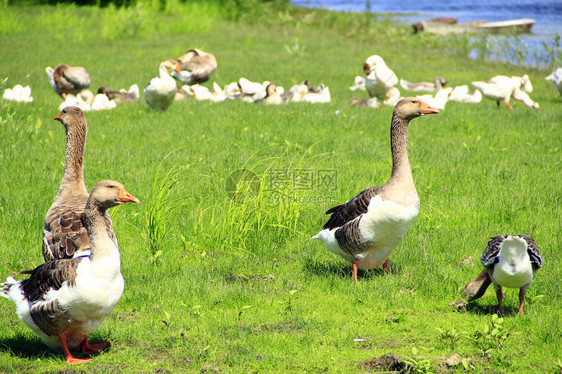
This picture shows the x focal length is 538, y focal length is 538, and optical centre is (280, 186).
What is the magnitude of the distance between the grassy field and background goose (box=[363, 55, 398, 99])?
1.12m

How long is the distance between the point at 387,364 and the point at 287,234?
2.96 metres

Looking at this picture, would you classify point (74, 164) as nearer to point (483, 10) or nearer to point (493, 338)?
point (493, 338)

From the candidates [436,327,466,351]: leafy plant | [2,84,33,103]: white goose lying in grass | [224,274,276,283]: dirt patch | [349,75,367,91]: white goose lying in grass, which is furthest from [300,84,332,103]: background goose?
[436,327,466,351]: leafy plant

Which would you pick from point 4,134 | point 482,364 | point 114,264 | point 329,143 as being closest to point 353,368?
point 482,364

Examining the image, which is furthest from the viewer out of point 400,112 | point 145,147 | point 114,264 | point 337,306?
point 145,147

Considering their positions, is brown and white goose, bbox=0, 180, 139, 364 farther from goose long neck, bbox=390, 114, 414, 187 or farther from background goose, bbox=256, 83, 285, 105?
background goose, bbox=256, 83, 285, 105

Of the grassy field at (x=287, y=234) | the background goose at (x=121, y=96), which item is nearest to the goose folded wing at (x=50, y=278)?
the grassy field at (x=287, y=234)

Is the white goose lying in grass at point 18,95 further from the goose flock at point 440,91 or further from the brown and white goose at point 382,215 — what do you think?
the brown and white goose at point 382,215

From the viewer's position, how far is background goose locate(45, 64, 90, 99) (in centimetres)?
1468

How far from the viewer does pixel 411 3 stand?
196 ft

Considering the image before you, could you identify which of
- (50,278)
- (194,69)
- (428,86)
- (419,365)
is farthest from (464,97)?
(50,278)

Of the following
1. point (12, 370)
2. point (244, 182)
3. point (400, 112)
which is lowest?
point (12, 370)

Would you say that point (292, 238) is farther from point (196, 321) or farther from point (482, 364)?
point (482, 364)

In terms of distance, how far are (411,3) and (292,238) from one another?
58450 millimetres
